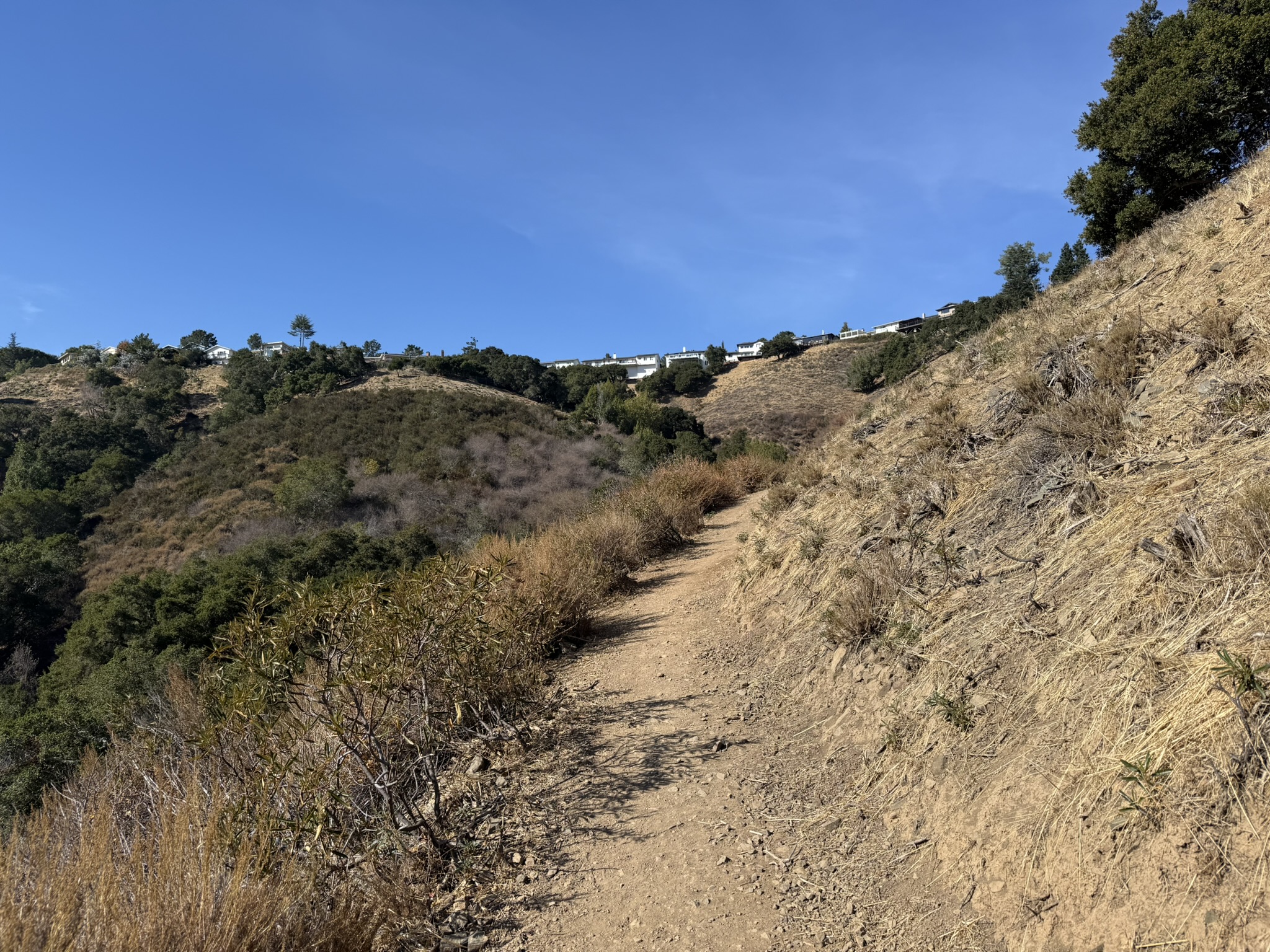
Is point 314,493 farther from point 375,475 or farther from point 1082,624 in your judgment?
point 1082,624

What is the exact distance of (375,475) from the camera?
89.1 feet

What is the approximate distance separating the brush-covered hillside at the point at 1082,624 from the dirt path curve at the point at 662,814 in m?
0.66

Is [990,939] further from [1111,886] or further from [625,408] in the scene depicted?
[625,408]

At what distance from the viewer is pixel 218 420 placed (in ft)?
131

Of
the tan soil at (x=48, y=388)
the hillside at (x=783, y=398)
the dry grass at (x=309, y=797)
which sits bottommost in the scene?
the dry grass at (x=309, y=797)

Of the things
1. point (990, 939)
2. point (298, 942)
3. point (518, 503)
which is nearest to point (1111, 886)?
point (990, 939)

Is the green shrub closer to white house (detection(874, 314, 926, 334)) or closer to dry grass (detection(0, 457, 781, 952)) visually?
dry grass (detection(0, 457, 781, 952))

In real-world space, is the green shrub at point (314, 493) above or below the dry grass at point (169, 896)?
above

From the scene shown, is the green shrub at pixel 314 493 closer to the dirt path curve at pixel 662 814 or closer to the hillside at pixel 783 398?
the hillside at pixel 783 398

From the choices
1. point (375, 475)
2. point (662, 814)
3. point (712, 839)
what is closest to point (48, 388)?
point (375, 475)

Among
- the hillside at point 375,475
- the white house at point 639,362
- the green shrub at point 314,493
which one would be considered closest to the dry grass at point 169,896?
the hillside at point 375,475

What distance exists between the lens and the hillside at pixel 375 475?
23.0 meters

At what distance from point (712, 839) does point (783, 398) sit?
40.4 meters

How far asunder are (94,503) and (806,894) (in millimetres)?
37278
